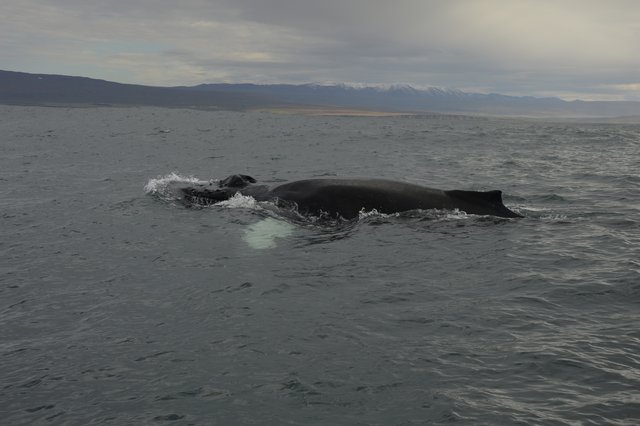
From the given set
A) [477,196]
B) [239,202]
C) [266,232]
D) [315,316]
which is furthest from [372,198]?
[315,316]

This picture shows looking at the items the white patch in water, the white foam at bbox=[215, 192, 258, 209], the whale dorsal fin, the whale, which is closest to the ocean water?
the white patch in water

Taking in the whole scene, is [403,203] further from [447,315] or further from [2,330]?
[2,330]

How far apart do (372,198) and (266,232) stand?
3.17m

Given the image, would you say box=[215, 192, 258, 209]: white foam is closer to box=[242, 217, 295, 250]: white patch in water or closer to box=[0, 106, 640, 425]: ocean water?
box=[0, 106, 640, 425]: ocean water

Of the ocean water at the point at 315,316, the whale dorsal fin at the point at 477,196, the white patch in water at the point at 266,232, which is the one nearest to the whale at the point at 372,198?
the whale dorsal fin at the point at 477,196

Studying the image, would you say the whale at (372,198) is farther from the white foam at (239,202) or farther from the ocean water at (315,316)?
the white foam at (239,202)

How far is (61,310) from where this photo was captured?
383 inches

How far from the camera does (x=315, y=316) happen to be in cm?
928

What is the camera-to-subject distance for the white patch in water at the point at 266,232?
13.8 m

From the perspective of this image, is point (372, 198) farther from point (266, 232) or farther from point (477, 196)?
point (266, 232)

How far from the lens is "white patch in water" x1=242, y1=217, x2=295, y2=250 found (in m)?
13.8

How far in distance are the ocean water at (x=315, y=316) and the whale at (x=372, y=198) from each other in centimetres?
42

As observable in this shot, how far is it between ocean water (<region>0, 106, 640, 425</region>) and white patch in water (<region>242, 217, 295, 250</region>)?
66mm

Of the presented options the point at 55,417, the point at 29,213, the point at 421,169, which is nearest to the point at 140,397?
the point at 55,417
